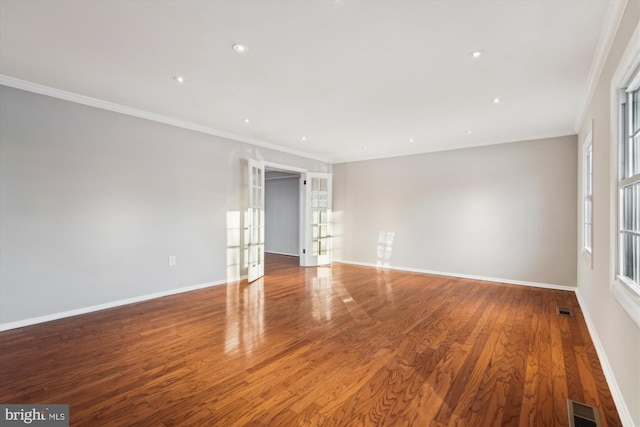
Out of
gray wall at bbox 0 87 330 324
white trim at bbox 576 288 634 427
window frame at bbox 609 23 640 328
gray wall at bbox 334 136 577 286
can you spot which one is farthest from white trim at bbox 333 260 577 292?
gray wall at bbox 0 87 330 324

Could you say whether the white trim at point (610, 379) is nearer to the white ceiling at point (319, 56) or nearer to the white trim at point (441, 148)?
the white ceiling at point (319, 56)

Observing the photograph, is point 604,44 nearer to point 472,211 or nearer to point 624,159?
point 624,159

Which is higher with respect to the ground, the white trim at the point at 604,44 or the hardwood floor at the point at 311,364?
the white trim at the point at 604,44

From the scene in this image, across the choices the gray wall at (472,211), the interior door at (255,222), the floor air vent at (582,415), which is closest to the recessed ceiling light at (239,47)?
the interior door at (255,222)

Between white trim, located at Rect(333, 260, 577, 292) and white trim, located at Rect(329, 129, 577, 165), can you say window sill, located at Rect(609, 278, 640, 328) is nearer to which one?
white trim, located at Rect(333, 260, 577, 292)

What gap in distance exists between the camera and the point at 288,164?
6.31 m

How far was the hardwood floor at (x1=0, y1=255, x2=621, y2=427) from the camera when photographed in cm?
181

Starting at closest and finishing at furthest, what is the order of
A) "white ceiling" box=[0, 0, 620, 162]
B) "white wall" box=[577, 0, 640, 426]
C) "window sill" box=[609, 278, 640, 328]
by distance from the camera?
1. "window sill" box=[609, 278, 640, 328]
2. "white wall" box=[577, 0, 640, 426]
3. "white ceiling" box=[0, 0, 620, 162]

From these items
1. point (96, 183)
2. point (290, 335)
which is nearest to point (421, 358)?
point (290, 335)

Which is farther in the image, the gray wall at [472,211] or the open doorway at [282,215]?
the open doorway at [282,215]

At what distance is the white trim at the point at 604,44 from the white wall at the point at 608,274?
6 centimetres

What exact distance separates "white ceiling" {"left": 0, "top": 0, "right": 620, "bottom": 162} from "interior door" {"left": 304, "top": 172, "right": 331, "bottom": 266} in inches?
107

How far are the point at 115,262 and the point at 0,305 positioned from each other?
1044 millimetres

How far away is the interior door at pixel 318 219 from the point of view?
682 centimetres
